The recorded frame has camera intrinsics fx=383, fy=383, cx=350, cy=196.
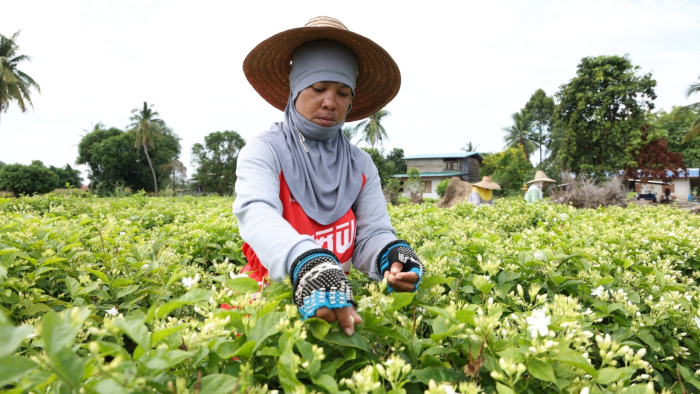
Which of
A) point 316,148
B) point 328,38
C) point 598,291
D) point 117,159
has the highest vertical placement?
point 117,159

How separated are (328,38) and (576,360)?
165cm

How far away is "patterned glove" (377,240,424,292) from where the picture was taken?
155 cm

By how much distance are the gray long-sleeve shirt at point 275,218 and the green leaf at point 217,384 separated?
1.45 ft

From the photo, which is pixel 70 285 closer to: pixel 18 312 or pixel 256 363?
pixel 18 312

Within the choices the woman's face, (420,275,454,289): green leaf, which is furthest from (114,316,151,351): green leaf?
the woman's face

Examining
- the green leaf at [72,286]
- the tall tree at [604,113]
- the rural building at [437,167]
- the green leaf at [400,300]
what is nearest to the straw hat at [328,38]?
the green leaf at [400,300]

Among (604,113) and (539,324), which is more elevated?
(604,113)

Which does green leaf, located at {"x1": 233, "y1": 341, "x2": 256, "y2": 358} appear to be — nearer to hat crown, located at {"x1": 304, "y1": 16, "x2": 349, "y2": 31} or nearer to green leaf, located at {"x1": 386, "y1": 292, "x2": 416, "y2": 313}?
green leaf, located at {"x1": 386, "y1": 292, "x2": 416, "y2": 313}

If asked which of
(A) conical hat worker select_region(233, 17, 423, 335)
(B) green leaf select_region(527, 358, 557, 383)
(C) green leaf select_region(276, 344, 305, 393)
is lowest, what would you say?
(B) green leaf select_region(527, 358, 557, 383)

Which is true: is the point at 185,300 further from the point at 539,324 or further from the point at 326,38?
the point at 326,38

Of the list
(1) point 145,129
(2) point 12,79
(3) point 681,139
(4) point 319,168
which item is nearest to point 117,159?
(1) point 145,129

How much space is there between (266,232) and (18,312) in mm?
1056

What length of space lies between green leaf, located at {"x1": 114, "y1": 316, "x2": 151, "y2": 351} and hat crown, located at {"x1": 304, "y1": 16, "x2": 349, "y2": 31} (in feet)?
5.01

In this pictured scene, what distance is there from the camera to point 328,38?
1879 mm
